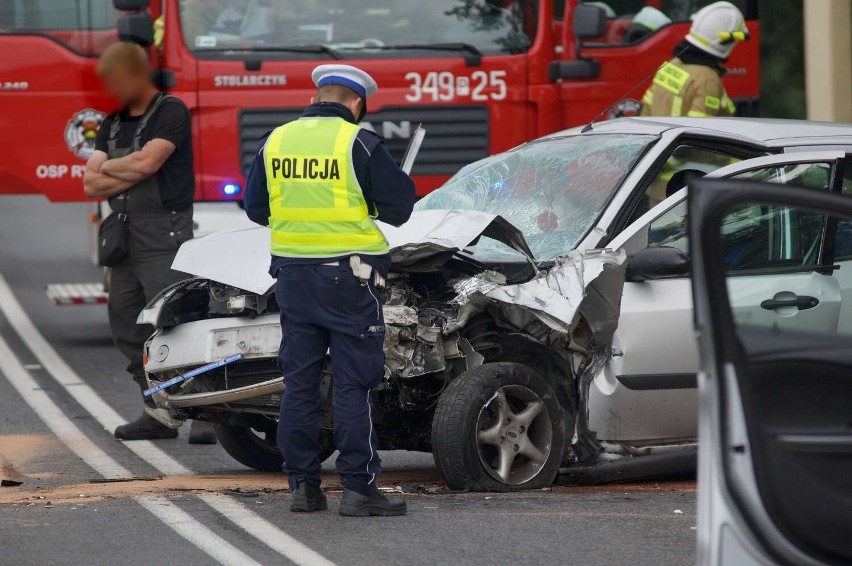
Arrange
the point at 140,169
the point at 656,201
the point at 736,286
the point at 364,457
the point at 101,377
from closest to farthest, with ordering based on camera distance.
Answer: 1. the point at 736,286
2. the point at 364,457
3. the point at 656,201
4. the point at 140,169
5. the point at 101,377

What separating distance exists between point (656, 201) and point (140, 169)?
2.77 meters

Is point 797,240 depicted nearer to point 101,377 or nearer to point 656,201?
point 656,201

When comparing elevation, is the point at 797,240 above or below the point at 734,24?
below

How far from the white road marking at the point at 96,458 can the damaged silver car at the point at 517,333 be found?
22.8 inches

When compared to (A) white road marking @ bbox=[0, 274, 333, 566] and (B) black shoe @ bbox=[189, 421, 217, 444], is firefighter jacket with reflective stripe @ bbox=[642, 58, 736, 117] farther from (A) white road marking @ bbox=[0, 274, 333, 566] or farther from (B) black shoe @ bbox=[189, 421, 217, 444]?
(A) white road marking @ bbox=[0, 274, 333, 566]

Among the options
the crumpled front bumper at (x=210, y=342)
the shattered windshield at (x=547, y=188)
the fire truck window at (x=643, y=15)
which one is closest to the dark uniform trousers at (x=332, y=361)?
the crumpled front bumper at (x=210, y=342)

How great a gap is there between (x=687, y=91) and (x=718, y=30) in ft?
2.23

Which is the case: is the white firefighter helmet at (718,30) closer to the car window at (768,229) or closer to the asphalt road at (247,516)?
the car window at (768,229)

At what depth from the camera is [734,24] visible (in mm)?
10945

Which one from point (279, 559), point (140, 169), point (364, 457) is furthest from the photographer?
point (140, 169)

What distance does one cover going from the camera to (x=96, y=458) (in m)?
7.77

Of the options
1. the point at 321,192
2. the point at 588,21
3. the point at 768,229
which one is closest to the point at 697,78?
the point at 588,21

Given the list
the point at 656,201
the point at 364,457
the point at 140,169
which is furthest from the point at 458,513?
the point at 140,169

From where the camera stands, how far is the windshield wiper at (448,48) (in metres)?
11.3
